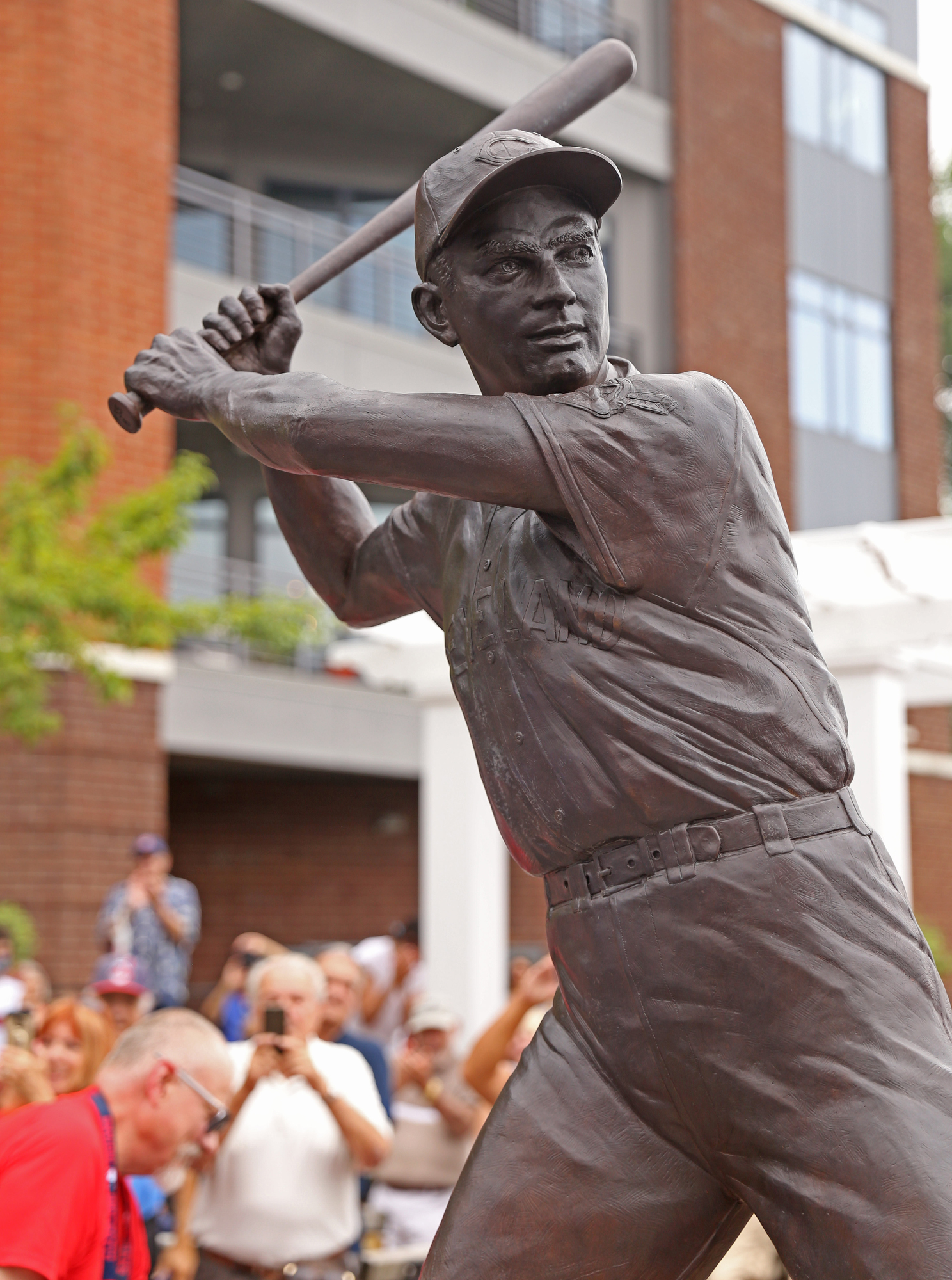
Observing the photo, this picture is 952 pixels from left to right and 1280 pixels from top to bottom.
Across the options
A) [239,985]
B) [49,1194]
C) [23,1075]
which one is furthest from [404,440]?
[239,985]

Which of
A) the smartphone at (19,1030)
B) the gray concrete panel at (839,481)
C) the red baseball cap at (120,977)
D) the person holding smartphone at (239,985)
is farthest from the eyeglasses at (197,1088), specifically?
the gray concrete panel at (839,481)

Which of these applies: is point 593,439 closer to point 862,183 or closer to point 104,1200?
point 104,1200

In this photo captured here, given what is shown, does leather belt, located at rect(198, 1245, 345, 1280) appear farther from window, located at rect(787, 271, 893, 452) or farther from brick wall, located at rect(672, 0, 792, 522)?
window, located at rect(787, 271, 893, 452)

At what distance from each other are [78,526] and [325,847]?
734 cm

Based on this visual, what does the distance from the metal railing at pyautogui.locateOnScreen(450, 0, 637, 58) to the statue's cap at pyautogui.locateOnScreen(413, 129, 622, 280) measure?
17.8 metres

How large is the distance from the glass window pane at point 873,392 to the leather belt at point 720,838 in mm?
21871

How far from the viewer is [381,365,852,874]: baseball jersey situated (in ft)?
7.73

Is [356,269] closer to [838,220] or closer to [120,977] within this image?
[838,220]

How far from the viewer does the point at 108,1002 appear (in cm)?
739

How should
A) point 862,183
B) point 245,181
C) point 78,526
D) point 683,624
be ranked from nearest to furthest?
point 683,624 → point 78,526 → point 245,181 → point 862,183

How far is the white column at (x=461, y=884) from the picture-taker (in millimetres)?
9961

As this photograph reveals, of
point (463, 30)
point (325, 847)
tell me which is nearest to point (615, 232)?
point (463, 30)

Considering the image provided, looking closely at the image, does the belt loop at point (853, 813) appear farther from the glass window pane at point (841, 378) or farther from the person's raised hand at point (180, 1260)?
the glass window pane at point (841, 378)

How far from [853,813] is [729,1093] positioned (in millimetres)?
428
